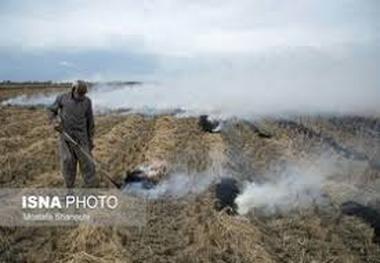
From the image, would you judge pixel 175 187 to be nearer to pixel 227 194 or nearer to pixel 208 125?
pixel 227 194

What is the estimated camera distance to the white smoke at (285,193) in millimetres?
11109

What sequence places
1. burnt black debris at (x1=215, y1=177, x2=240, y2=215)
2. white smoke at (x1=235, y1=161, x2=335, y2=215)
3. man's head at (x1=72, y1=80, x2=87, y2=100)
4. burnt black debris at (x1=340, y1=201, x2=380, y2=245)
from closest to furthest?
man's head at (x1=72, y1=80, x2=87, y2=100), burnt black debris at (x1=340, y1=201, x2=380, y2=245), burnt black debris at (x1=215, y1=177, x2=240, y2=215), white smoke at (x1=235, y1=161, x2=335, y2=215)

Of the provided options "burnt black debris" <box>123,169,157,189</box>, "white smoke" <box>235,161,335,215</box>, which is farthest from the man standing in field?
"white smoke" <box>235,161,335,215</box>

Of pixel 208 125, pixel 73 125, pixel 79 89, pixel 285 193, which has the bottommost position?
pixel 208 125

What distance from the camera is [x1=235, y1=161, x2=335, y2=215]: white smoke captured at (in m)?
11.1

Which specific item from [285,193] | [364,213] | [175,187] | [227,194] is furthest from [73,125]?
[364,213]

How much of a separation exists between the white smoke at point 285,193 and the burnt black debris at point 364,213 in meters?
0.52

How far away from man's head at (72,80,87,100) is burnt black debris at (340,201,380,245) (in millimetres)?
4406

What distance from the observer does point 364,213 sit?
10828 mm

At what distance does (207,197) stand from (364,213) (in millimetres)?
2484

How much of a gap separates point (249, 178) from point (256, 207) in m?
2.30

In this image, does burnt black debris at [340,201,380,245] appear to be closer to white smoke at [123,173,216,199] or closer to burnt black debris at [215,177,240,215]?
burnt black debris at [215,177,240,215]

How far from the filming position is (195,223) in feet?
32.7

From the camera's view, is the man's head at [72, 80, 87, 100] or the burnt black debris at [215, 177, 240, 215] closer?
the man's head at [72, 80, 87, 100]
